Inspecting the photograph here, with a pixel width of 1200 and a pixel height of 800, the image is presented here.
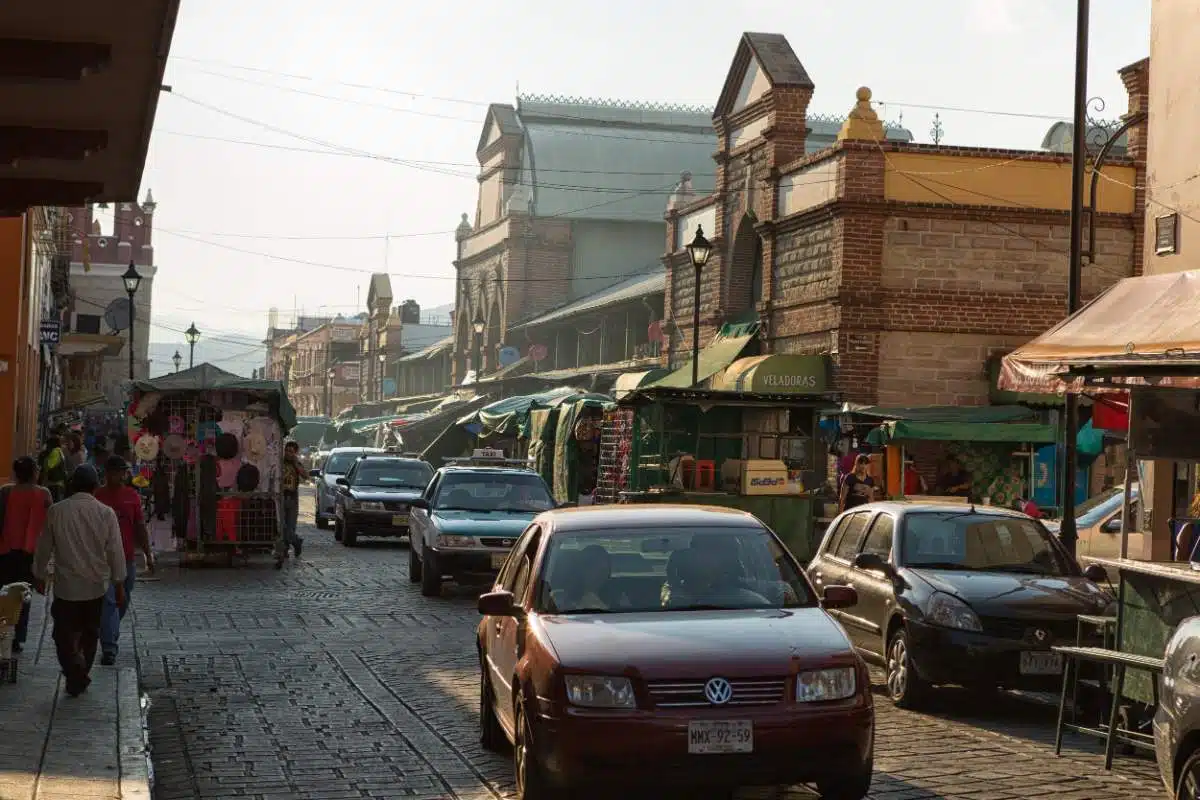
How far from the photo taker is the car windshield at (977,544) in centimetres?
1352

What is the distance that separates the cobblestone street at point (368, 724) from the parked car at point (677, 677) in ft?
3.40

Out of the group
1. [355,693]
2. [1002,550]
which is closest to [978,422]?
[1002,550]

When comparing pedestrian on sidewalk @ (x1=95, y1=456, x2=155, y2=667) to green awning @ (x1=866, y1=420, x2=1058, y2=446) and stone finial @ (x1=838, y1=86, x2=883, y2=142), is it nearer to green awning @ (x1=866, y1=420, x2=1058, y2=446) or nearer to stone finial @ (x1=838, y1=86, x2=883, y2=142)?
green awning @ (x1=866, y1=420, x2=1058, y2=446)

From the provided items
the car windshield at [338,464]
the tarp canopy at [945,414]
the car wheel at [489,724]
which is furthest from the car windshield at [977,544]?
the car windshield at [338,464]

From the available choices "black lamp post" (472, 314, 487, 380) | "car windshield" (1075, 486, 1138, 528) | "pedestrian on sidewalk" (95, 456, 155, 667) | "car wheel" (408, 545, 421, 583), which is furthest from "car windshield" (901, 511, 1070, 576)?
"black lamp post" (472, 314, 487, 380)

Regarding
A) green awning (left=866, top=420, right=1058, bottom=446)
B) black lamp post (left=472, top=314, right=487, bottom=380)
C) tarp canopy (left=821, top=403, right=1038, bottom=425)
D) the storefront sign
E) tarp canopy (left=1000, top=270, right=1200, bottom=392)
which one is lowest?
green awning (left=866, top=420, right=1058, bottom=446)

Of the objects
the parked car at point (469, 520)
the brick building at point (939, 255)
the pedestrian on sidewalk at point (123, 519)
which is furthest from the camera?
the brick building at point (939, 255)

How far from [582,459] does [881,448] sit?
717 centimetres

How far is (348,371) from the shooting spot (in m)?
129

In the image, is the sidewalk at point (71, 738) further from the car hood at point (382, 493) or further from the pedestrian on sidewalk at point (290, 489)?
the car hood at point (382, 493)

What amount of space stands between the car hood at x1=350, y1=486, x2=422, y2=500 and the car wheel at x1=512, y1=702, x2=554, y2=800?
23.5 m

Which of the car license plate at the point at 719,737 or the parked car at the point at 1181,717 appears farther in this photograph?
the car license plate at the point at 719,737

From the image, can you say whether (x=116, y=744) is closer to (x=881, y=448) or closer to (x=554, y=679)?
(x=554, y=679)

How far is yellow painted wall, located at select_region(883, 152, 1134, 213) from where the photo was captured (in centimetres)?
3450
